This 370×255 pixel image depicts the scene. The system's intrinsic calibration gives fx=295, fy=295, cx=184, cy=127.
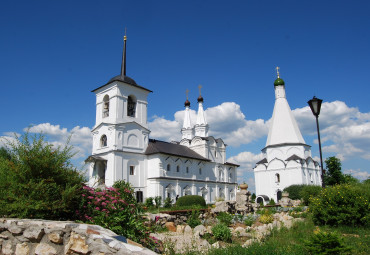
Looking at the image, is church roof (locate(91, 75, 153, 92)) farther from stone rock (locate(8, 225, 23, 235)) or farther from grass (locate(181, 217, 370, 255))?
stone rock (locate(8, 225, 23, 235))

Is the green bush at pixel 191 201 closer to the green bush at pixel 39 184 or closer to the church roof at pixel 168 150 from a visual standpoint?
the church roof at pixel 168 150

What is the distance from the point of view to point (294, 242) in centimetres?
817

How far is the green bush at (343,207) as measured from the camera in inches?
419

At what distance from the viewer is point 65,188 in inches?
248

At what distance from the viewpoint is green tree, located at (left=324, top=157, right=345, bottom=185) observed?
41750mm

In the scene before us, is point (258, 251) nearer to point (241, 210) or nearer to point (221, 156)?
point (241, 210)

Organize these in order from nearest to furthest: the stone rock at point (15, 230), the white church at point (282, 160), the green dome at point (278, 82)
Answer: the stone rock at point (15, 230) < the white church at point (282, 160) < the green dome at point (278, 82)

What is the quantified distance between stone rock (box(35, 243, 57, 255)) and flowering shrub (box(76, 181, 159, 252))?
111 centimetres

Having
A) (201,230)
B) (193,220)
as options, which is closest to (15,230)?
(201,230)

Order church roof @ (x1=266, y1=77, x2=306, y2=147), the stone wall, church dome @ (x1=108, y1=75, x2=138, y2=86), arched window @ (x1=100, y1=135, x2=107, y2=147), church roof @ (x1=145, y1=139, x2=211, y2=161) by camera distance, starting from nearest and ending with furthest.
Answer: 1. the stone wall
2. arched window @ (x1=100, y1=135, x2=107, y2=147)
3. church dome @ (x1=108, y1=75, x2=138, y2=86)
4. church roof @ (x1=145, y1=139, x2=211, y2=161)
5. church roof @ (x1=266, y1=77, x2=306, y2=147)

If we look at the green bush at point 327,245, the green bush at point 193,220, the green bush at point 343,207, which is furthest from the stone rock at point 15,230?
the green bush at point 343,207

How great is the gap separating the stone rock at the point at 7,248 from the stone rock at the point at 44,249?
2.28ft

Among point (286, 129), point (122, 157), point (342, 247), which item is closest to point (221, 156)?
point (286, 129)

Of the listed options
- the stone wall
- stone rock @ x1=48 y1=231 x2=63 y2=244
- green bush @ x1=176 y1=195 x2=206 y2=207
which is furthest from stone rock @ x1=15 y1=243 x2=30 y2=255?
green bush @ x1=176 y1=195 x2=206 y2=207
